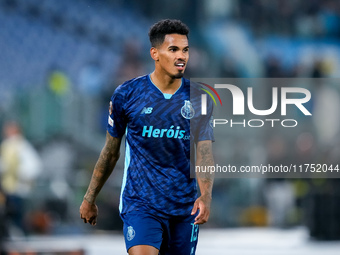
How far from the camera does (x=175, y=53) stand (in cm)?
509

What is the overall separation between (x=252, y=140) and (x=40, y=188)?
4.19 metres

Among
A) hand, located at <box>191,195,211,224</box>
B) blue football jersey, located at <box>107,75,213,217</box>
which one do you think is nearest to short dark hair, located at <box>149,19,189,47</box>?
blue football jersey, located at <box>107,75,213,217</box>

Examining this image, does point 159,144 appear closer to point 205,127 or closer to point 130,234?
point 205,127

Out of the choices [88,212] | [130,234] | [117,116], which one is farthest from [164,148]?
[88,212]

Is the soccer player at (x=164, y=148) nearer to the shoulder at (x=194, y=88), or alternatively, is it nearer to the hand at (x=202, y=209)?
the shoulder at (x=194, y=88)

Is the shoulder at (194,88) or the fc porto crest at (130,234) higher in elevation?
the shoulder at (194,88)

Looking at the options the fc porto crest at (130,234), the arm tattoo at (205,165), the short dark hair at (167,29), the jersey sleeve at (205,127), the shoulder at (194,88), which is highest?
the short dark hair at (167,29)

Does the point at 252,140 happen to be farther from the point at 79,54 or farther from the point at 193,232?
the point at 193,232

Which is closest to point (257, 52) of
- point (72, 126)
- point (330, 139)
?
point (330, 139)

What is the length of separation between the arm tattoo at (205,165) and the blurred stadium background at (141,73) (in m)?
4.56

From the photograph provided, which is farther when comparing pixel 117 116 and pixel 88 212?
pixel 88 212

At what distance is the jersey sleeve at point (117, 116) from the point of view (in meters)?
5.18

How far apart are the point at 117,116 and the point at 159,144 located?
1.28ft

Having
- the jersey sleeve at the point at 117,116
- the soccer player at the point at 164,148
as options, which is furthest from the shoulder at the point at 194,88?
the jersey sleeve at the point at 117,116
